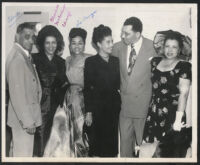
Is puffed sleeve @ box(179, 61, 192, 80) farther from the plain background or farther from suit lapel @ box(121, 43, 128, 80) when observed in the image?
suit lapel @ box(121, 43, 128, 80)

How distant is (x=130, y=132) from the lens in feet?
5.88

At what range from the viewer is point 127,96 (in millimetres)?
1785

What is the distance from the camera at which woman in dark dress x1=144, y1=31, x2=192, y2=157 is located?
178cm

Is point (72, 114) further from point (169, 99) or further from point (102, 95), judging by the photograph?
point (169, 99)

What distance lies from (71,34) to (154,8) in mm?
416

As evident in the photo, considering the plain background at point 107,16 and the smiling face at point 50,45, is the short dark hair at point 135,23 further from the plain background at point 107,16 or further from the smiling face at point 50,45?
the smiling face at point 50,45

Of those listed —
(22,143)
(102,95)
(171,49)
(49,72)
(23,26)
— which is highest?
(23,26)

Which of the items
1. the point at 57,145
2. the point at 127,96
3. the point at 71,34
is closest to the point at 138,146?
the point at 127,96

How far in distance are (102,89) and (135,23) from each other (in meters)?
0.35

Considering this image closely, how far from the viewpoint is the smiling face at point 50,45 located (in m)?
1.79

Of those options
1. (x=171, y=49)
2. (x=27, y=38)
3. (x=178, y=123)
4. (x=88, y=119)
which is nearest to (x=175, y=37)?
(x=171, y=49)

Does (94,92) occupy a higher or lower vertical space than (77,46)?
lower
